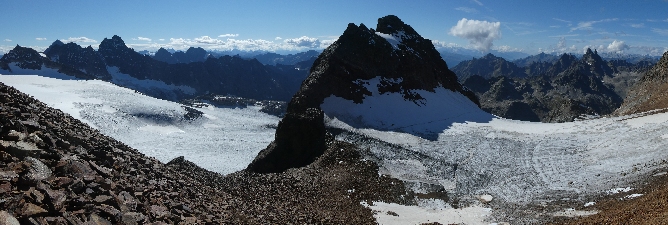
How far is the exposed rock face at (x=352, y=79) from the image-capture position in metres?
40.5

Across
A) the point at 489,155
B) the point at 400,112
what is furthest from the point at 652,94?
the point at 400,112

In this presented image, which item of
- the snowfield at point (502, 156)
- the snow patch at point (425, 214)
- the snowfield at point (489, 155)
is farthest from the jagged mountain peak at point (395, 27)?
the snow patch at point (425, 214)

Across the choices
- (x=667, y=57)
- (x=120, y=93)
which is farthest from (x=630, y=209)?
(x=120, y=93)

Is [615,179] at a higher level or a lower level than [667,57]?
lower

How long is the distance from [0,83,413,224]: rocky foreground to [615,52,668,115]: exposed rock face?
3715 centimetres

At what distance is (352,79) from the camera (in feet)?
192

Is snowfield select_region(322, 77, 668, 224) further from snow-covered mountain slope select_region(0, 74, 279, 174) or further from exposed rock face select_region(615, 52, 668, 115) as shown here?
snow-covered mountain slope select_region(0, 74, 279, 174)

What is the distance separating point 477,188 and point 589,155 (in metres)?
11.4

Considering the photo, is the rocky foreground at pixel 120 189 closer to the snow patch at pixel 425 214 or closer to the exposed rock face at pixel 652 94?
the snow patch at pixel 425 214

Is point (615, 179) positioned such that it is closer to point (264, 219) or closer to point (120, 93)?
point (264, 219)

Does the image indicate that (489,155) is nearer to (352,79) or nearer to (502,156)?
(502,156)

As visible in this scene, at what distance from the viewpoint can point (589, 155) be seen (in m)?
31.2

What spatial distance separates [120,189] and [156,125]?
125 metres

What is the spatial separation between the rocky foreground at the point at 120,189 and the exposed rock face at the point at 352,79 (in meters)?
12.8
